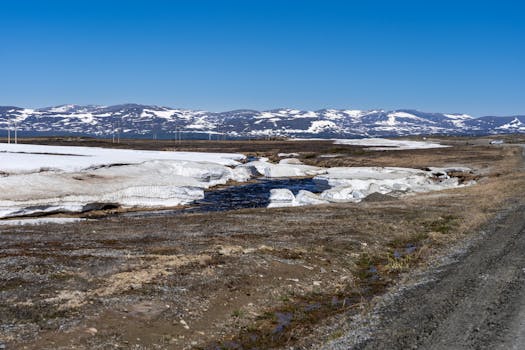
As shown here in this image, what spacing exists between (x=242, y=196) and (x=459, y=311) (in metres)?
40.1

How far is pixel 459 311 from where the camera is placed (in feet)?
48.5

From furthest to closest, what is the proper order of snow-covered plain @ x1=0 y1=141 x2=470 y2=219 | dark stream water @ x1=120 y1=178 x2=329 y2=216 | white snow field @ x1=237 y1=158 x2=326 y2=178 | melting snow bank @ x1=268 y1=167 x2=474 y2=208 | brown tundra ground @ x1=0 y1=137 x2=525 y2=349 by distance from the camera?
white snow field @ x1=237 y1=158 x2=326 y2=178 < melting snow bank @ x1=268 y1=167 x2=474 y2=208 < dark stream water @ x1=120 y1=178 x2=329 y2=216 < snow-covered plain @ x1=0 y1=141 x2=470 y2=219 < brown tundra ground @ x1=0 y1=137 x2=525 y2=349

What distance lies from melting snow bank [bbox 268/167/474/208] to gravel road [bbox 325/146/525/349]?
25754 millimetres

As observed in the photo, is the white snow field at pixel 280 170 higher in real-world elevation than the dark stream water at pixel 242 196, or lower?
higher

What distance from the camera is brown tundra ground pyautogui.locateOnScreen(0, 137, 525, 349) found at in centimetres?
1330

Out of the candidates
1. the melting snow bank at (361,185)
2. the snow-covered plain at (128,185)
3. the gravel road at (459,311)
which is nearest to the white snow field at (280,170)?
the snow-covered plain at (128,185)

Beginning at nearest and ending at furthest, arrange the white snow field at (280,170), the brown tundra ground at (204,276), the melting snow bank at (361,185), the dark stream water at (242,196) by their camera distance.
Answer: the brown tundra ground at (204,276), the dark stream water at (242,196), the melting snow bank at (361,185), the white snow field at (280,170)

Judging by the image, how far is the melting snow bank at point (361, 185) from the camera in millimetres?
47312

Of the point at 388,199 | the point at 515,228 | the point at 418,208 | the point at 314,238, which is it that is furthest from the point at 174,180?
the point at 515,228

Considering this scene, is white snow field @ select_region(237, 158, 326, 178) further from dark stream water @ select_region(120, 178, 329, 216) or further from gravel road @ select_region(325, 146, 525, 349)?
gravel road @ select_region(325, 146, 525, 349)

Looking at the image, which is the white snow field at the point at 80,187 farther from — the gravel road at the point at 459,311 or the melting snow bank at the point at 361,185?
the gravel road at the point at 459,311

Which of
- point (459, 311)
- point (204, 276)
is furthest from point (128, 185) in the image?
point (459, 311)

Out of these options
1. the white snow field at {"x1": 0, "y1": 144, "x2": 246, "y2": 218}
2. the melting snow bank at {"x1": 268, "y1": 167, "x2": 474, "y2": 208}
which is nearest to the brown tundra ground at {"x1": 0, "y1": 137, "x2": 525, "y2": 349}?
the white snow field at {"x1": 0, "y1": 144, "x2": 246, "y2": 218}

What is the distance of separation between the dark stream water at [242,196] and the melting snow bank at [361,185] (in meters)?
1.85
